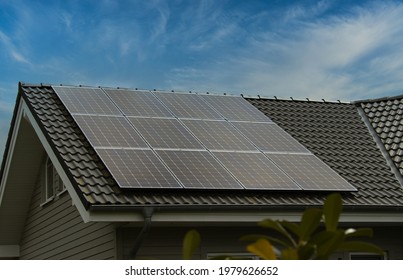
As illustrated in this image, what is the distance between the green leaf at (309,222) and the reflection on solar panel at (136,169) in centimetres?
929

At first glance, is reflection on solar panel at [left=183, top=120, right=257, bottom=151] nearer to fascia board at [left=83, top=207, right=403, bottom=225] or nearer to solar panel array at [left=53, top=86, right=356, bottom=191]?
solar panel array at [left=53, top=86, right=356, bottom=191]

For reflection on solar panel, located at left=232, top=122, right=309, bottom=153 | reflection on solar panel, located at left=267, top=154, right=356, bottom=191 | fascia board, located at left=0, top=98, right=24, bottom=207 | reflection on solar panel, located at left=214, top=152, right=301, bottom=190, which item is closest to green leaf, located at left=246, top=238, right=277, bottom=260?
reflection on solar panel, located at left=214, top=152, right=301, bottom=190

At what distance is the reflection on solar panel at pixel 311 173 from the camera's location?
510 inches

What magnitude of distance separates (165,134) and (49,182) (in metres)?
3.89

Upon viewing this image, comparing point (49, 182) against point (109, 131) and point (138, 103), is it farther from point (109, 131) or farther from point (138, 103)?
point (109, 131)

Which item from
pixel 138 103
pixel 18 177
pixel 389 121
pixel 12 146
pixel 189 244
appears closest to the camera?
pixel 189 244

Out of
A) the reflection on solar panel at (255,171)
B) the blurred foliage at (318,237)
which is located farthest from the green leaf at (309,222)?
the reflection on solar panel at (255,171)

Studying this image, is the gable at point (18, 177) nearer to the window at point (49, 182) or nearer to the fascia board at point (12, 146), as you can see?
the fascia board at point (12, 146)

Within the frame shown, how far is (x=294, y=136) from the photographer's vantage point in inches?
622

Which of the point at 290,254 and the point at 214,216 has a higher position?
the point at 214,216

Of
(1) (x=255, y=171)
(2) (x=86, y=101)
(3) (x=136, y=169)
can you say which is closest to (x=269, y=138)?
(1) (x=255, y=171)

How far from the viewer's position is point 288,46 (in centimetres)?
1911

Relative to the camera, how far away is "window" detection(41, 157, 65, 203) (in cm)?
1559
